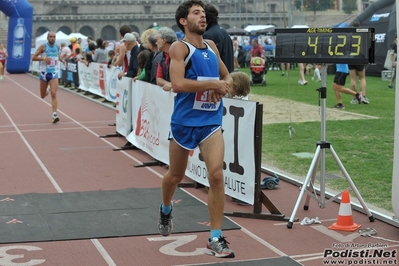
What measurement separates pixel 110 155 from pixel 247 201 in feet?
15.6

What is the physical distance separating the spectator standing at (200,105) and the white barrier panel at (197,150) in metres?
1.36

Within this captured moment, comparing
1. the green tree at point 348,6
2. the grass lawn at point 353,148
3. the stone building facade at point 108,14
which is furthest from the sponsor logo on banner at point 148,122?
the stone building facade at point 108,14

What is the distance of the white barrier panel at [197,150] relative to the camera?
8094 millimetres

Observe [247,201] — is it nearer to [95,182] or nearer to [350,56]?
[350,56]

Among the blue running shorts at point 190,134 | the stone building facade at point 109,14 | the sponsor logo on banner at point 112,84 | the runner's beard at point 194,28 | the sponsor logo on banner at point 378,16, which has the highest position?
the stone building facade at point 109,14

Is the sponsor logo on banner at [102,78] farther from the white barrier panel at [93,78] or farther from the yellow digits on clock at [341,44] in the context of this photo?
the yellow digits on clock at [341,44]

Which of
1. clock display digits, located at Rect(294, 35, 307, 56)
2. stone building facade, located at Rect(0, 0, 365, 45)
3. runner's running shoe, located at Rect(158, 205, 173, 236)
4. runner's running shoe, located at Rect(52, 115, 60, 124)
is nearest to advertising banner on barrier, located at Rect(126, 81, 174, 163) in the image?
clock display digits, located at Rect(294, 35, 307, 56)

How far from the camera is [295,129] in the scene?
15195 mm

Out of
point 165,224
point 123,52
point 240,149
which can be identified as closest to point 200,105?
point 165,224

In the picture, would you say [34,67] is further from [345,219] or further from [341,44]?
[345,219]

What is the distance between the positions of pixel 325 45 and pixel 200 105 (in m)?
1.65

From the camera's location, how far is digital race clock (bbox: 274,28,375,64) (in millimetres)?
7290

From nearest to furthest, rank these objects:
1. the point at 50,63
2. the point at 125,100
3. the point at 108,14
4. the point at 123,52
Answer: the point at 125,100
the point at 123,52
the point at 50,63
the point at 108,14

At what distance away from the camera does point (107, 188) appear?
31.4ft
